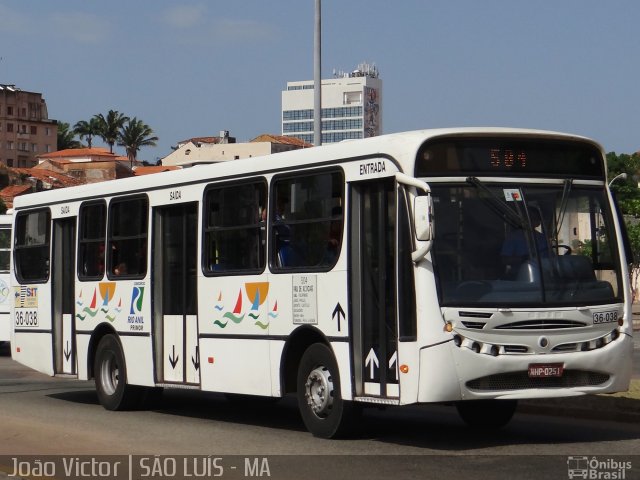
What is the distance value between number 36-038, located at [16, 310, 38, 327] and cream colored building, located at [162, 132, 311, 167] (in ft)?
465

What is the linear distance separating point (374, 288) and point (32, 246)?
858 cm

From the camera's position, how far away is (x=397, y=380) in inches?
455

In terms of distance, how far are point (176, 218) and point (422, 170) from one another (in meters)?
4.87

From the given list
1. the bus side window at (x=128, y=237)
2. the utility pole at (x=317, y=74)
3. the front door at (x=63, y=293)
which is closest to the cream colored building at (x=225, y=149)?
the utility pole at (x=317, y=74)

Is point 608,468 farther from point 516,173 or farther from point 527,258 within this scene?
point 516,173

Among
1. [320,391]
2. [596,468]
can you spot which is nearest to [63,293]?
[320,391]

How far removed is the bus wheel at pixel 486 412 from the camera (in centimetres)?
1340

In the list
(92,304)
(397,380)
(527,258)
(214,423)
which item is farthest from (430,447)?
(92,304)

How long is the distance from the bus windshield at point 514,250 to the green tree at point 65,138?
18011 cm

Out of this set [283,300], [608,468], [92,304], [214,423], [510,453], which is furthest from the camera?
[92,304]

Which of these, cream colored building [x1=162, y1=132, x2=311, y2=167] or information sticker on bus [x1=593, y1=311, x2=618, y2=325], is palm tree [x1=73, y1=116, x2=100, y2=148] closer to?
cream colored building [x1=162, y1=132, x2=311, y2=167]

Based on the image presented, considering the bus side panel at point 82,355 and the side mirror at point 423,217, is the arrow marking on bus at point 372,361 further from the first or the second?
the bus side panel at point 82,355

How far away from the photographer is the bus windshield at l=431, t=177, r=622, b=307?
1136 cm

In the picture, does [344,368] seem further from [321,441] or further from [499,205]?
[499,205]
